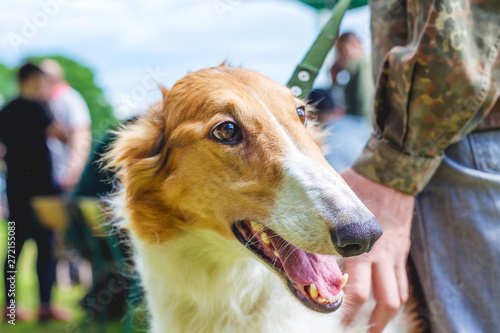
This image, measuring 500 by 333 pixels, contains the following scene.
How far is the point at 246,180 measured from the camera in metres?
1.75

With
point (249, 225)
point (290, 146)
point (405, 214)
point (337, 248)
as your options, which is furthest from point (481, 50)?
point (249, 225)

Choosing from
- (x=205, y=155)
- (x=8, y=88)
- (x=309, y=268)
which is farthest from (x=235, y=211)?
(x=8, y=88)

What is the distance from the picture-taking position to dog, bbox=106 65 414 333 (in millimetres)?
1532

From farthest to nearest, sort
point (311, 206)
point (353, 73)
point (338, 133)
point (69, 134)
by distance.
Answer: point (69, 134)
point (353, 73)
point (338, 133)
point (311, 206)

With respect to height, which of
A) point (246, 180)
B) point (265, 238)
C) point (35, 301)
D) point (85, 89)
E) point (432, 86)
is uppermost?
point (432, 86)

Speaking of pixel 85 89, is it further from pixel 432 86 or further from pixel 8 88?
pixel 432 86

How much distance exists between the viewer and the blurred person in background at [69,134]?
11.9ft

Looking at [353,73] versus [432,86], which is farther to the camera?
[353,73]

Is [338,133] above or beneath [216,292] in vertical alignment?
above

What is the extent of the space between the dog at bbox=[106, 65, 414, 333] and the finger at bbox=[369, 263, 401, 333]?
0.65ft

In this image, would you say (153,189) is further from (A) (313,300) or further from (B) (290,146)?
(A) (313,300)

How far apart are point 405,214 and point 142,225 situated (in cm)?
117

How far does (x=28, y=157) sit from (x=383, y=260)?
2.92 meters

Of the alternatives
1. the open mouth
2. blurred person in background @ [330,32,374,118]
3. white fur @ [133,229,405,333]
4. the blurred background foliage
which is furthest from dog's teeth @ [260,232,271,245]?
blurred person in background @ [330,32,374,118]
